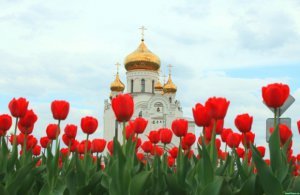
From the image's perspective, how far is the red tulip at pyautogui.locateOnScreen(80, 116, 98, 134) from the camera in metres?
3.68

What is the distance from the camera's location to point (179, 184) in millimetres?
2898

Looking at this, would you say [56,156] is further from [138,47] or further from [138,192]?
[138,47]

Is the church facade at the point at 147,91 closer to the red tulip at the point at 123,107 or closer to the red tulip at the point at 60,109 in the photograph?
the red tulip at the point at 60,109

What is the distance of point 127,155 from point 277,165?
87 centimetres

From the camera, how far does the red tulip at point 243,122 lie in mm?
3230

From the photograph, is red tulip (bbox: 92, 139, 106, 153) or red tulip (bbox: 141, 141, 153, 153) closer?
red tulip (bbox: 92, 139, 106, 153)

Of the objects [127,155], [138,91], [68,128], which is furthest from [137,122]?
[138,91]

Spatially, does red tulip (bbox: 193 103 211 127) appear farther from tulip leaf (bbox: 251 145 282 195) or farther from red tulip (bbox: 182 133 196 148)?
red tulip (bbox: 182 133 196 148)

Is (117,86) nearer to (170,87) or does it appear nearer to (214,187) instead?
(170,87)

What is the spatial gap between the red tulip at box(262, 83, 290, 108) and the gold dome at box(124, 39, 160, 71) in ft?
124

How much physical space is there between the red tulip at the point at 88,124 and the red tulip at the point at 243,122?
1184 millimetres

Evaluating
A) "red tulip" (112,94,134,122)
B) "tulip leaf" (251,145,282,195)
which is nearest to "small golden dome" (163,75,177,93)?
"red tulip" (112,94,134,122)

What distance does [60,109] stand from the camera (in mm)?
3447

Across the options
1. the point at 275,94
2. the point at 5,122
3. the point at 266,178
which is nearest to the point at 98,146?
the point at 5,122
